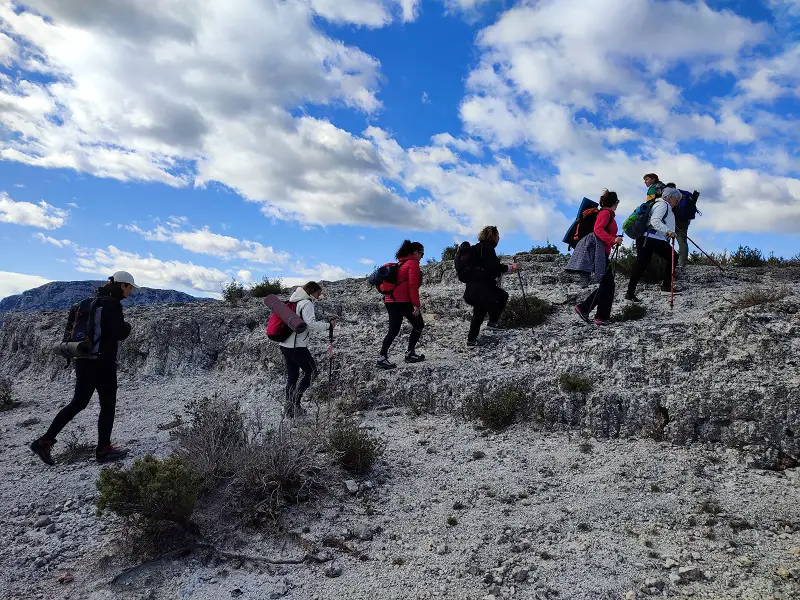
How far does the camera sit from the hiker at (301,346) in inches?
314

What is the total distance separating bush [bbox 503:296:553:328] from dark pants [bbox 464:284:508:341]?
0.91 m

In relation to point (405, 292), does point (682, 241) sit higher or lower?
higher

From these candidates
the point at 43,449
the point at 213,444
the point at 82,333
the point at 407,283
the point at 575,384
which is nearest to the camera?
the point at 213,444

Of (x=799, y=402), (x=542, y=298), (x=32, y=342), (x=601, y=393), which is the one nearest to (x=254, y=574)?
(x=601, y=393)

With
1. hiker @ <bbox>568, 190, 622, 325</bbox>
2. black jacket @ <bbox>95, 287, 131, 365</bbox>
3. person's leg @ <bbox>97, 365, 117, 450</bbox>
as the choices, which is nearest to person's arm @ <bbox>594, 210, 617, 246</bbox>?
hiker @ <bbox>568, 190, 622, 325</bbox>

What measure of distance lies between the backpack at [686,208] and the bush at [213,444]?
32.5ft

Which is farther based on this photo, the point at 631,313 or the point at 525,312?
the point at 525,312

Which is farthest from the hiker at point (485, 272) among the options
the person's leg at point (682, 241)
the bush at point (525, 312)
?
the person's leg at point (682, 241)

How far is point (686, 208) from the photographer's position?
1130 centimetres

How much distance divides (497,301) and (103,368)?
633 cm

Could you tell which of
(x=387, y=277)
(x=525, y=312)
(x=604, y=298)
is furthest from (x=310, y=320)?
(x=604, y=298)

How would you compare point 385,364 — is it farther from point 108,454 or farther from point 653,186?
point 653,186

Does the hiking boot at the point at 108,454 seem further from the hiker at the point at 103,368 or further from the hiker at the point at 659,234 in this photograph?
the hiker at the point at 659,234

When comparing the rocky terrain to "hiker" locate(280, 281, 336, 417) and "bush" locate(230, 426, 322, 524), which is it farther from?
"hiker" locate(280, 281, 336, 417)
